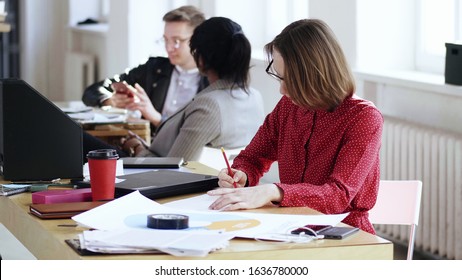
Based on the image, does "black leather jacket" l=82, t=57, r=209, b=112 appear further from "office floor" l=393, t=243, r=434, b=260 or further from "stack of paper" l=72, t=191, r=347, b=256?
"stack of paper" l=72, t=191, r=347, b=256

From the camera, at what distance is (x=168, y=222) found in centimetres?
209

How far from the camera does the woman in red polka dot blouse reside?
258 centimetres

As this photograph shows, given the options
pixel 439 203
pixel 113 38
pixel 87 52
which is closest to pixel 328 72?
pixel 439 203

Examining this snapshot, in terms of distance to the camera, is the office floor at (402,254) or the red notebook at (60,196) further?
the office floor at (402,254)

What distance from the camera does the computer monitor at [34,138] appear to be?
2738 millimetres

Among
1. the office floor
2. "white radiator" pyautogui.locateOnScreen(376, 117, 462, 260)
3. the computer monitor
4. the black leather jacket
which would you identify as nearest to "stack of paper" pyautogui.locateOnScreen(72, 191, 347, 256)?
the computer monitor

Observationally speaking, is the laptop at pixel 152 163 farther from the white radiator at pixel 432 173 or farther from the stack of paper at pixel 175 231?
the white radiator at pixel 432 173

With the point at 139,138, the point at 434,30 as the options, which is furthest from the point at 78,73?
the point at 434,30

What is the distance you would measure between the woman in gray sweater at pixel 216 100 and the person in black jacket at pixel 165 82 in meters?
0.97

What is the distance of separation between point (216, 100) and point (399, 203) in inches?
44.5

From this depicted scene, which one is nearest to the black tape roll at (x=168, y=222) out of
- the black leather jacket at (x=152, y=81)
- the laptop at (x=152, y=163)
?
the laptop at (x=152, y=163)

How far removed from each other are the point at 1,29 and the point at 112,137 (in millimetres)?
2472

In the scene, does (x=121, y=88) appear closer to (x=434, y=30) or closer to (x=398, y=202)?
(x=434, y=30)

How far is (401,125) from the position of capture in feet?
14.2
